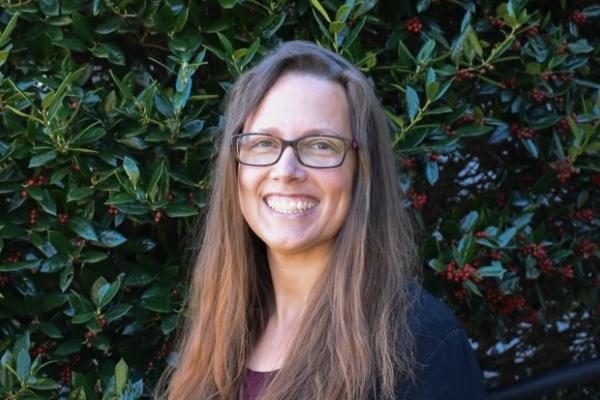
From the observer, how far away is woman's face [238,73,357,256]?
7.31 ft

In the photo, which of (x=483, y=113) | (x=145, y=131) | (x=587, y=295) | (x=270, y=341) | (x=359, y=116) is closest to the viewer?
(x=359, y=116)

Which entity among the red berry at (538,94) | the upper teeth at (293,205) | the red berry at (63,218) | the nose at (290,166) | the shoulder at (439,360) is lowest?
the shoulder at (439,360)

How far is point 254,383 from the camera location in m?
2.38

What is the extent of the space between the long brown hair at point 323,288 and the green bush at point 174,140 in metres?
0.24

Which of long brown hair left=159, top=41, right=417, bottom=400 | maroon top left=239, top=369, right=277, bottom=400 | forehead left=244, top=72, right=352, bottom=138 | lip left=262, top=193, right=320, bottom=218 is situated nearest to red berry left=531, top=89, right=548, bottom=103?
long brown hair left=159, top=41, right=417, bottom=400

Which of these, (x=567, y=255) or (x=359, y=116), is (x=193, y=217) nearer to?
(x=359, y=116)

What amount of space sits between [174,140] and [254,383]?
72cm

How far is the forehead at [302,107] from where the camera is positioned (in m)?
2.23

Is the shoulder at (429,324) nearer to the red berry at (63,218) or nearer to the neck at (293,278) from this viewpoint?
the neck at (293,278)

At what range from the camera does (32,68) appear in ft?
9.27

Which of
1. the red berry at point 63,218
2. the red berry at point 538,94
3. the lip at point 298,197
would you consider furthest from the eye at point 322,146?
the red berry at point 538,94

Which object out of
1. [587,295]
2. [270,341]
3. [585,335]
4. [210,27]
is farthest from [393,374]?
[585,335]

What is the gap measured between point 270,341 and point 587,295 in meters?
1.55

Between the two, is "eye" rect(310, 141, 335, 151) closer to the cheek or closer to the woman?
the woman
